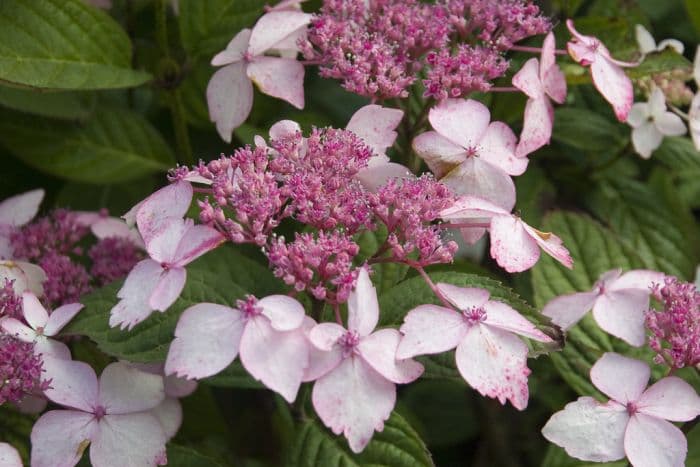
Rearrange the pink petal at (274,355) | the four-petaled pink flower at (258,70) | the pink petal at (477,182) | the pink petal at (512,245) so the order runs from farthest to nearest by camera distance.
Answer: the four-petaled pink flower at (258,70), the pink petal at (477,182), the pink petal at (512,245), the pink petal at (274,355)

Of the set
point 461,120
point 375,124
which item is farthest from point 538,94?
point 375,124

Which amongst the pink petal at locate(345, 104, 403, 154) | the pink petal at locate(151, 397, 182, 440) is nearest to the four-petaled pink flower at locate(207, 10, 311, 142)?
the pink petal at locate(345, 104, 403, 154)

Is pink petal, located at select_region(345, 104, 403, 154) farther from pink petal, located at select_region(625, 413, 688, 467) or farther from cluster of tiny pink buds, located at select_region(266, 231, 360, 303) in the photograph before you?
pink petal, located at select_region(625, 413, 688, 467)

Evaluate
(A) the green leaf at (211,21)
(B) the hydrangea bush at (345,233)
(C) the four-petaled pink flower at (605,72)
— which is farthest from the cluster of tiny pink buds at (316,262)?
(A) the green leaf at (211,21)

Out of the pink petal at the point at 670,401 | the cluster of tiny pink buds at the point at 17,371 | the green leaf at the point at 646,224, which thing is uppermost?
the cluster of tiny pink buds at the point at 17,371

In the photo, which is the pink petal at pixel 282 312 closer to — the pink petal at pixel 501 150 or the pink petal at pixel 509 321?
the pink petal at pixel 509 321

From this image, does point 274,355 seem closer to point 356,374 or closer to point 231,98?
point 356,374

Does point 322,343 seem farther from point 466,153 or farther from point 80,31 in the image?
point 80,31
